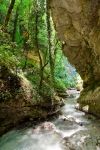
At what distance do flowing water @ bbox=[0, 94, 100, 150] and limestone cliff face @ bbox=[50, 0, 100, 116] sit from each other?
8.98 ft

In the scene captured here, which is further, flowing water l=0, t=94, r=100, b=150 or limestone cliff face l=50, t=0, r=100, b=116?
limestone cliff face l=50, t=0, r=100, b=116

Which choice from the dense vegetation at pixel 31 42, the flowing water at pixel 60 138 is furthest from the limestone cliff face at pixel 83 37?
the flowing water at pixel 60 138

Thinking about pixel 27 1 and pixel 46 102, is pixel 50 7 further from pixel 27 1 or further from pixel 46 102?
pixel 27 1

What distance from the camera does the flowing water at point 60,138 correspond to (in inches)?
442

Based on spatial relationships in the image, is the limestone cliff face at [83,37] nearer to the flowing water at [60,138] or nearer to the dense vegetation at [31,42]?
the dense vegetation at [31,42]

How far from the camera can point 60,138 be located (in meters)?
12.3

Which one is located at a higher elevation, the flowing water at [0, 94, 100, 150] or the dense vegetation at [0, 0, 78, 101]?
the dense vegetation at [0, 0, 78, 101]

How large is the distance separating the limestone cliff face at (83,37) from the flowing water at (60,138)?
274 cm

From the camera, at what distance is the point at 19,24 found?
1094 inches

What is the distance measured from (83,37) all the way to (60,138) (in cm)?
780

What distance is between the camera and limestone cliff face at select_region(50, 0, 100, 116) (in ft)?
53.3

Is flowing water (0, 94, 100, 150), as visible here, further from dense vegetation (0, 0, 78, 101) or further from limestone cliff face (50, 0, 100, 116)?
dense vegetation (0, 0, 78, 101)

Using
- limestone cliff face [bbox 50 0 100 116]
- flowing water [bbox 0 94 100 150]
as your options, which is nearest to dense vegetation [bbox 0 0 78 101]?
limestone cliff face [bbox 50 0 100 116]

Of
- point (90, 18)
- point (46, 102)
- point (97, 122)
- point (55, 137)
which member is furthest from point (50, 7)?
point (55, 137)
